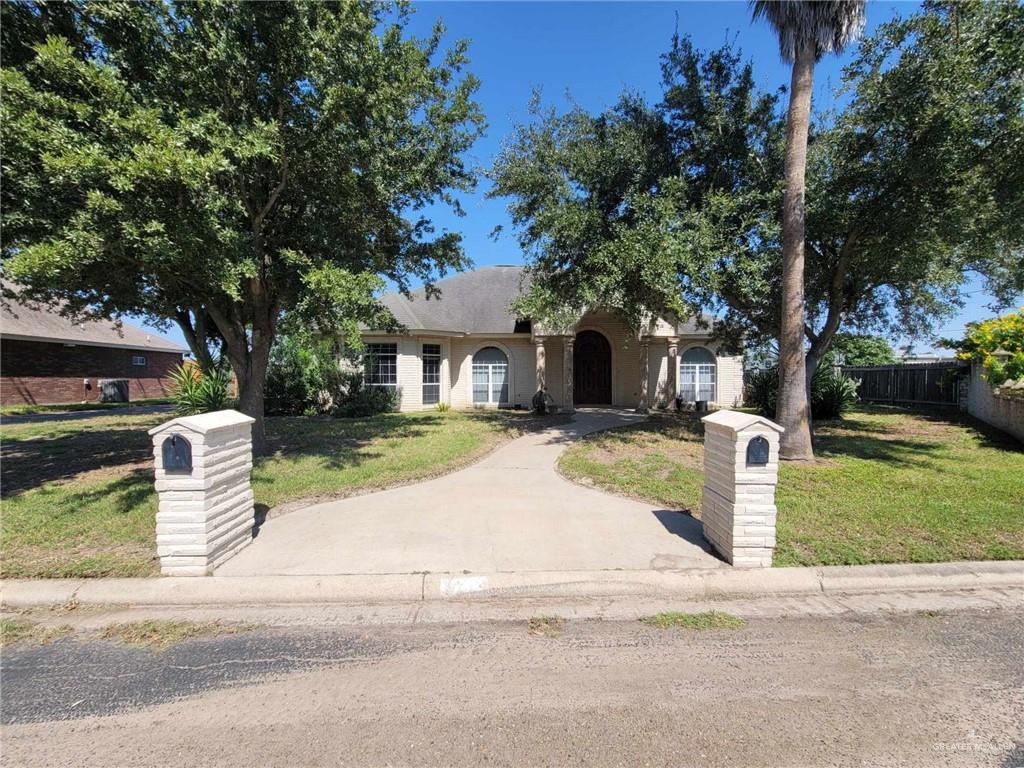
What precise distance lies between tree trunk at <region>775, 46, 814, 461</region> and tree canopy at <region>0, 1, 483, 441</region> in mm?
6107

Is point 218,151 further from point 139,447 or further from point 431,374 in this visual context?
point 431,374

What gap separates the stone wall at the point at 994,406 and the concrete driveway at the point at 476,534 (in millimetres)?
10089

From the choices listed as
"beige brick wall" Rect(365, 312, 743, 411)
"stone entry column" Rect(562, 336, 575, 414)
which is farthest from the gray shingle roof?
"stone entry column" Rect(562, 336, 575, 414)

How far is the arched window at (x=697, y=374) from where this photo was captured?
19953mm

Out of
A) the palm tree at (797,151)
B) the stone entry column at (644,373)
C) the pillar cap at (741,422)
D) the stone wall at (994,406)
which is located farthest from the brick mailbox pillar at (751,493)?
the stone entry column at (644,373)

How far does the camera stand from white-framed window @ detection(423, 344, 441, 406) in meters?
18.8

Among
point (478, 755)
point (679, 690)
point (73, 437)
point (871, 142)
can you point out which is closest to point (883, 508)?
point (679, 690)

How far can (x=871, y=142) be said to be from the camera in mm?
8539

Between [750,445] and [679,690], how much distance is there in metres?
2.36

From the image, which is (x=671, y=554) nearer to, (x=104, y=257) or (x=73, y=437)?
(x=104, y=257)

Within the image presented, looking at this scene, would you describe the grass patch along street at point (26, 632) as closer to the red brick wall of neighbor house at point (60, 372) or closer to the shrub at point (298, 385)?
the shrub at point (298, 385)

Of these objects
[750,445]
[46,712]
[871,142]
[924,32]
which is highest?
[924,32]

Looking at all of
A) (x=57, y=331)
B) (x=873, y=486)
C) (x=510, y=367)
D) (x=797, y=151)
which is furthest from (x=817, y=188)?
(x=57, y=331)

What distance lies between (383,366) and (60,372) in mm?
17173
